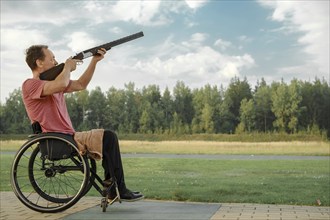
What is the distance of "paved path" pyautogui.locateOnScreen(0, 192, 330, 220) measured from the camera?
6914 mm

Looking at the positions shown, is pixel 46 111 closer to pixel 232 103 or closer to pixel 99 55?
pixel 99 55

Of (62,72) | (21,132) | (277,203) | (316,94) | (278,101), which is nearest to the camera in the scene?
(62,72)

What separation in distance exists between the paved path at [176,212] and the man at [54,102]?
363 cm

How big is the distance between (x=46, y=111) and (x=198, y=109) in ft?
150

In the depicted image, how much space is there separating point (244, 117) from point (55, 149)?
47.3m

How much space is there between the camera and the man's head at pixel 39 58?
3307 millimetres

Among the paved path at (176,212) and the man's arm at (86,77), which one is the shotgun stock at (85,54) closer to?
the man's arm at (86,77)

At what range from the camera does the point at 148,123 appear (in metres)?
39.7

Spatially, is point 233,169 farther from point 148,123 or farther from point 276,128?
point 276,128

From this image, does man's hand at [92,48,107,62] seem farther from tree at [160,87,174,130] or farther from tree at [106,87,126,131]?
tree at [160,87,174,130]

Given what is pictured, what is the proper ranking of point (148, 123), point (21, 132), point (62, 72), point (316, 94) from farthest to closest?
point (316, 94), point (148, 123), point (21, 132), point (62, 72)

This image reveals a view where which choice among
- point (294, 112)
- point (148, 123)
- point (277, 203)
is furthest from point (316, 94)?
point (277, 203)

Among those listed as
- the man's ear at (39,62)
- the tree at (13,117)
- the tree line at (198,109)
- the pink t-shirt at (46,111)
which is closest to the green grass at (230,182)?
the pink t-shirt at (46,111)

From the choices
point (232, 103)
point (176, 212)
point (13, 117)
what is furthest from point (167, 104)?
point (176, 212)
